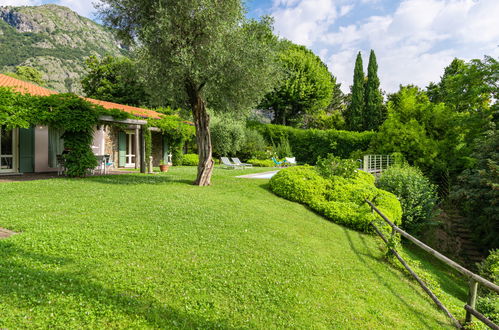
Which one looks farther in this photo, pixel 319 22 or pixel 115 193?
pixel 319 22

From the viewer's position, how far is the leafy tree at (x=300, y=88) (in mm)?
32156

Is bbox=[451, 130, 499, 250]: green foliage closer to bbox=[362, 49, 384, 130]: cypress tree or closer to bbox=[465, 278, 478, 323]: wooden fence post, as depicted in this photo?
bbox=[465, 278, 478, 323]: wooden fence post

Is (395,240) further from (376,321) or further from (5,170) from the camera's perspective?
(5,170)

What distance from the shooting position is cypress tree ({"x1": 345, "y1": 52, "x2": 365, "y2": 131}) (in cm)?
3247

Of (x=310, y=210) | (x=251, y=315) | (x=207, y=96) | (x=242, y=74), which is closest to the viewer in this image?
(x=251, y=315)

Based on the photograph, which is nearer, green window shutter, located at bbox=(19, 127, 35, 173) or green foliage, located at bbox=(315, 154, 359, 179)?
green foliage, located at bbox=(315, 154, 359, 179)

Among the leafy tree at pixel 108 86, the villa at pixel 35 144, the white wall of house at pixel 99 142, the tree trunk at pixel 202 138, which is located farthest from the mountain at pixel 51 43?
the tree trunk at pixel 202 138

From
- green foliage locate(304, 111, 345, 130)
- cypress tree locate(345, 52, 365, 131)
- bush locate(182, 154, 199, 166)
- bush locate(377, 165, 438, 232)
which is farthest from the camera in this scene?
green foliage locate(304, 111, 345, 130)

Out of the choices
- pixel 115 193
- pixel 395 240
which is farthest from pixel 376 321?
pixel 115 193

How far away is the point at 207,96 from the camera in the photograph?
12.1m

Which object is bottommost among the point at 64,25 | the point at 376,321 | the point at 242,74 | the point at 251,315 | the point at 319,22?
the point at 376,321

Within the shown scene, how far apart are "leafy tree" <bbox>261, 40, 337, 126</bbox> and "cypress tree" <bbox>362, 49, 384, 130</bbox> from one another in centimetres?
476

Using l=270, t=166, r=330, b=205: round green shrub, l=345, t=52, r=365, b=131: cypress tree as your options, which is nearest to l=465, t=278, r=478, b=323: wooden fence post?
l=270, t=166, r=330, b=205: round green shrub

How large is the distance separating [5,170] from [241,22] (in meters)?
12.4
